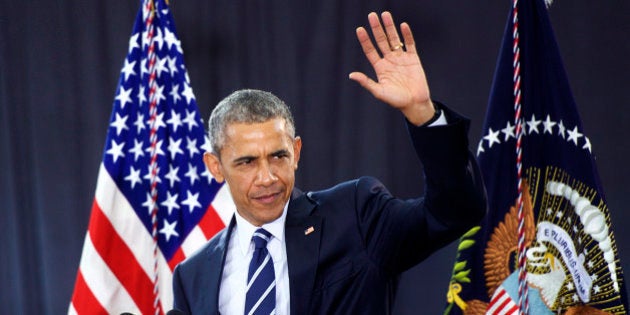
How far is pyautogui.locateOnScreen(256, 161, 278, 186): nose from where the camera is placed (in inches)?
74.8

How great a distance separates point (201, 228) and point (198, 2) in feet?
3.61

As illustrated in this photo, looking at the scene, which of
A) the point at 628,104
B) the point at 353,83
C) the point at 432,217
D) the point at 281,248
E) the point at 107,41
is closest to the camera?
the point at 432,217

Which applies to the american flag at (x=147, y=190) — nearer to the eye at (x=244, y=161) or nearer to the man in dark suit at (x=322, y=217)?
the man in dark suit at (x=322, y=217)

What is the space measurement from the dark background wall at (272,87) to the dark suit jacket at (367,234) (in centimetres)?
160

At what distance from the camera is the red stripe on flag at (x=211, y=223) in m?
3.36

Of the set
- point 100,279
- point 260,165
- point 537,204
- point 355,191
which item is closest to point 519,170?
point 537,204

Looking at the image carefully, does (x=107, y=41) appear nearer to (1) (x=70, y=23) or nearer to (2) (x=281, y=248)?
(1) (x=70, y=23)

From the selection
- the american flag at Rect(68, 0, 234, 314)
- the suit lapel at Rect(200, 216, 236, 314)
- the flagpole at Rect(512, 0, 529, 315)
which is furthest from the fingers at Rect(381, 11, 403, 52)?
the american flag at Rect(68, 0, 234, 314)

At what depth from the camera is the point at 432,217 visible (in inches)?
68.1

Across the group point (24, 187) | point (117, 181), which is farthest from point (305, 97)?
point (24, 187)

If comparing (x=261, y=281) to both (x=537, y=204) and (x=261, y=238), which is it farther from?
(x=537, y=204)

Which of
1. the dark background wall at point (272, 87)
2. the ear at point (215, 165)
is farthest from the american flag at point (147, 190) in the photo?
the ear at point (215, 165)

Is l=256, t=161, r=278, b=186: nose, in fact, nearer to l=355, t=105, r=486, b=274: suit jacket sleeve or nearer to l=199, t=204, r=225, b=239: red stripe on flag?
l=355, t=105, r=486, b=274: suit jacket sleeve

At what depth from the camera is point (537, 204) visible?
2703 mm
